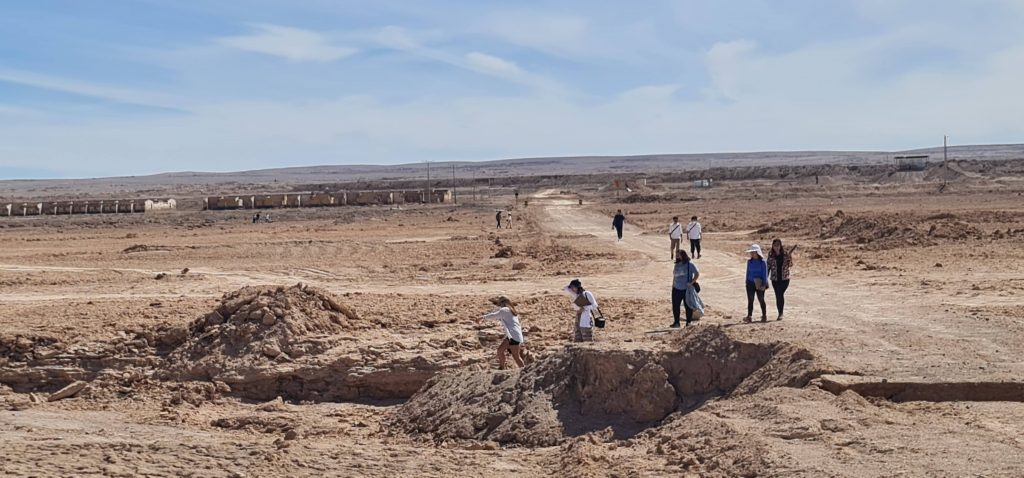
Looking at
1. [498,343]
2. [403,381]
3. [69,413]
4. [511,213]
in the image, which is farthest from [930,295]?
[511,213]

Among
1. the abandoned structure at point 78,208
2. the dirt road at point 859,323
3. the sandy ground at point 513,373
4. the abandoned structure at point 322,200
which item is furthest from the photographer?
the abandoned structure at point 322,200

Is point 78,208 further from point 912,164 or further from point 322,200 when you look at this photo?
point 912,164

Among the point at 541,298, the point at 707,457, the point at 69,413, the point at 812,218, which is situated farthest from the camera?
the point at 812,218

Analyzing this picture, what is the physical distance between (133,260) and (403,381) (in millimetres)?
19944

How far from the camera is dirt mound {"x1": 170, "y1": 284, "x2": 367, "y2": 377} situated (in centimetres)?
1620

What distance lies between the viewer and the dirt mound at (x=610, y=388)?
39.3 feet

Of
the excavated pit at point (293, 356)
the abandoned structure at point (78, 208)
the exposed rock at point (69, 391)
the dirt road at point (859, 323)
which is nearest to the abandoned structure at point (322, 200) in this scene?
the abandoned structure at point (78, 208)

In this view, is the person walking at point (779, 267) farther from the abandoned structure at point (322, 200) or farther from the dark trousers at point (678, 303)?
the abandoned structure at point (322, 200)

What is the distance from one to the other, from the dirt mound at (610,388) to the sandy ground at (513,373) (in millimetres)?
40

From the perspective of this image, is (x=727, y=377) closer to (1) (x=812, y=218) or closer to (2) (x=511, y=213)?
(1) (x=812, y=218)

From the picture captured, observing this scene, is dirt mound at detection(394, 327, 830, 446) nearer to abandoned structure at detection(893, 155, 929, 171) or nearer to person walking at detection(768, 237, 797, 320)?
person walking at detection(768, 237, 797, 320)

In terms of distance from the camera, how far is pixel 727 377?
12336 mm

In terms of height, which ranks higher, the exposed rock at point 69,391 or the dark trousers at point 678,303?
the dark trousers at point 678,303

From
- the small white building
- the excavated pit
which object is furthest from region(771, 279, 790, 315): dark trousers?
the small white building
